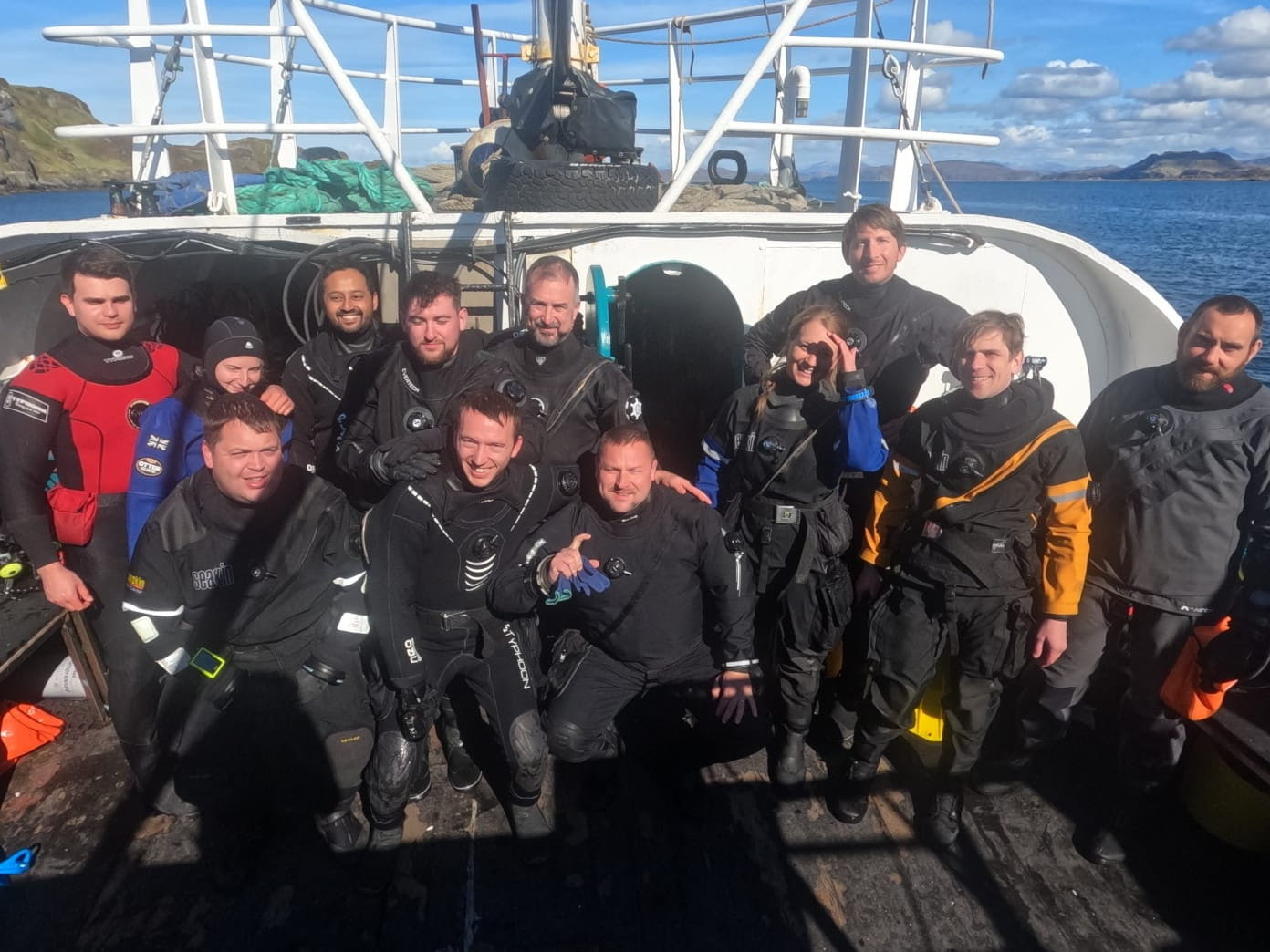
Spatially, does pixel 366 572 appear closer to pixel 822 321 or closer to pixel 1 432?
pixel 1 432

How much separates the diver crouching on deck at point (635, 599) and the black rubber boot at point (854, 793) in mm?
455

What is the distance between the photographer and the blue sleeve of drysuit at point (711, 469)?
3309 mm

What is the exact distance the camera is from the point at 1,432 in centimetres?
286

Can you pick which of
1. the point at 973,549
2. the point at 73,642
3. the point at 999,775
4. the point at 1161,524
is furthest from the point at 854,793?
the point at 73,642

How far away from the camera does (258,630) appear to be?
280 cm

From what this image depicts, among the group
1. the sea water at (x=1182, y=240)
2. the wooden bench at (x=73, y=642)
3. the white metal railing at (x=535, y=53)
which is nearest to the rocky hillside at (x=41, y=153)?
the sea water at (x=1182, y=240)

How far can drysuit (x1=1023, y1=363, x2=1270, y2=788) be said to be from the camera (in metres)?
2.62

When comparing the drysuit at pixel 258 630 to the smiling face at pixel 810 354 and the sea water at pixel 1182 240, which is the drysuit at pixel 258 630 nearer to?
the smiling face at pixel 810 354

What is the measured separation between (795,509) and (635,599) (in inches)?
30.9

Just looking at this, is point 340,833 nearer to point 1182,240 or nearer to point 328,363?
point 328,363

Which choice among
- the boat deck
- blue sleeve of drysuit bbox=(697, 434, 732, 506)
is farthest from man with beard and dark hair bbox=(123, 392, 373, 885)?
blue sleeve of drysuit bbox=(697, 434, 732, 506)

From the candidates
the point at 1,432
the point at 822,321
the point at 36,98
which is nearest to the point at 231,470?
the point at 1,432

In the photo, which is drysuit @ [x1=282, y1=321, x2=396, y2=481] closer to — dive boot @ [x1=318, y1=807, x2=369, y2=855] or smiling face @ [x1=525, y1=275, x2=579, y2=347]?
smiling face @ [x1=525, y1=275, x2=579, y2=347]

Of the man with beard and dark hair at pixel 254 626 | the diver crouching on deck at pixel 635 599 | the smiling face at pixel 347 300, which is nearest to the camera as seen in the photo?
the man with beard and dark hair at pixel 254 626
